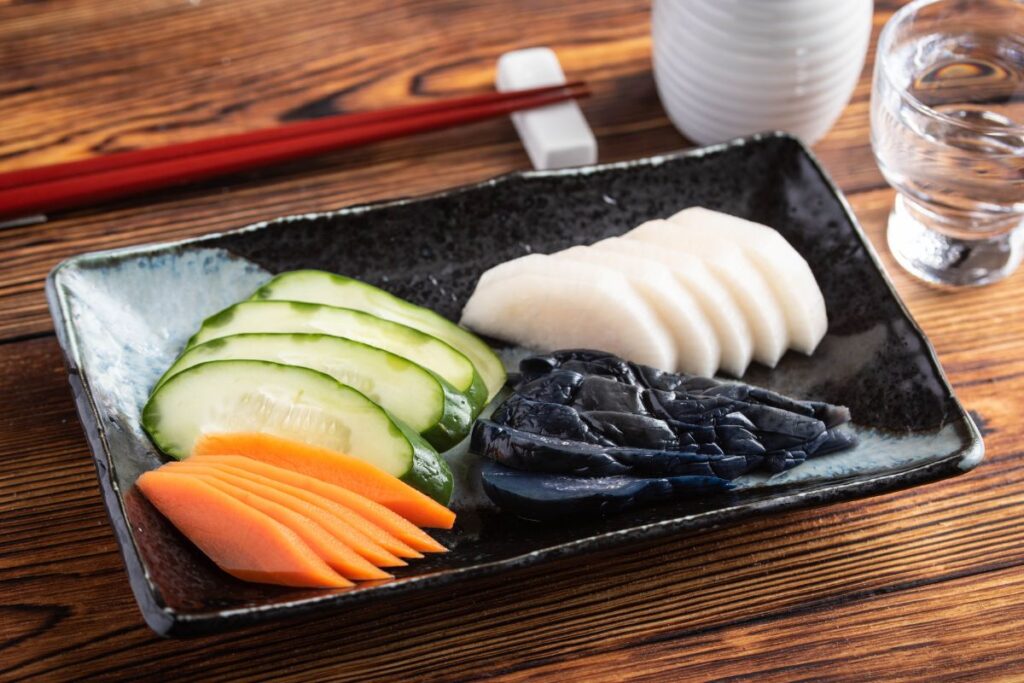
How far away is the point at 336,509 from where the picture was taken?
1.94m

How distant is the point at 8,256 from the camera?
2.83 m

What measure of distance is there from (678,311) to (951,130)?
82 cm

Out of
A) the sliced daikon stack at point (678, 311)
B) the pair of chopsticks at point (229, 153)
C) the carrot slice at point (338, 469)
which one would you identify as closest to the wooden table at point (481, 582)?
the pair of chopsticks at point (229, 153)

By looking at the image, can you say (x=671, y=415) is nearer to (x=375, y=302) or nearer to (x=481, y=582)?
(x=481, y=582)

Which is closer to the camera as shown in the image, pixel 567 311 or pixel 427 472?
pixel 427 472

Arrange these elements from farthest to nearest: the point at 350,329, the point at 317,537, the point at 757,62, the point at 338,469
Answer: the point at 757,62 → the point at 350,329 → the point at 338,469 → the point at 317,537

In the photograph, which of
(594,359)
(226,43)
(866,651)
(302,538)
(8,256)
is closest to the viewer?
(302,538)

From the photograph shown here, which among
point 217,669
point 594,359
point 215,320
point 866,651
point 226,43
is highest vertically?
point 226,43

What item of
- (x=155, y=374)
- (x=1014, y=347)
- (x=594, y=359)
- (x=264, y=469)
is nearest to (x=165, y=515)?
(x=264, y=469)

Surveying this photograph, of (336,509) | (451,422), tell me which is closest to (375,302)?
(451,422)

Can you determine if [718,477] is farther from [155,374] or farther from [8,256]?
[8,256]

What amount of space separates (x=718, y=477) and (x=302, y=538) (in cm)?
78

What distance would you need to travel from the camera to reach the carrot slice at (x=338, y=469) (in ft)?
6.55

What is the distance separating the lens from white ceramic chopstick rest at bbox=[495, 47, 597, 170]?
299 cm
